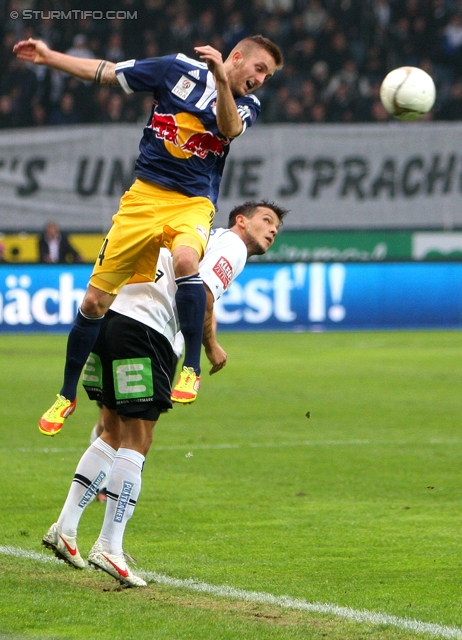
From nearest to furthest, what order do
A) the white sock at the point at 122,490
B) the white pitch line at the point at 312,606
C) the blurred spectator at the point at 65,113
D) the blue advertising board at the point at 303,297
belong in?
the white pitch line at the point at 312,606 → the white sock at the point at 122,490 → the blue advertising board at the point at 303,297 → the blurred spectator at the point at 65,113

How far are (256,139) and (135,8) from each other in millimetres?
4067

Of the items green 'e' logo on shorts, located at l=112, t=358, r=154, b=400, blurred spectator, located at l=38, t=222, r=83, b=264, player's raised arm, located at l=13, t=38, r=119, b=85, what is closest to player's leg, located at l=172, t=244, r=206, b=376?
green 'e' logo on shorts, located at l=112, t=358, r=154, b=400

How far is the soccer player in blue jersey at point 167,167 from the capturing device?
18.3 feet

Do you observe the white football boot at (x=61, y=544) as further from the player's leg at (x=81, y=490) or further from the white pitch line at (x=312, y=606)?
the white pitch line at (x=312, y=606)

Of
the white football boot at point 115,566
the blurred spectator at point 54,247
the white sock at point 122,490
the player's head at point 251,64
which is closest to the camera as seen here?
the white football boot at point 115,566

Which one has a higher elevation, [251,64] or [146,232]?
[251,64]

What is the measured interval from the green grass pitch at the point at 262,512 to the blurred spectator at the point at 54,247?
25.8ft

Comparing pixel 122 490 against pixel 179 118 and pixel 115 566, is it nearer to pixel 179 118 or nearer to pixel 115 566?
pixel 115 566

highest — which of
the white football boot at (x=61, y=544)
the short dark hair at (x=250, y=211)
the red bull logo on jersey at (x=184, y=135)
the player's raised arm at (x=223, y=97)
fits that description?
the player's raised arm at (x=223, y=97)

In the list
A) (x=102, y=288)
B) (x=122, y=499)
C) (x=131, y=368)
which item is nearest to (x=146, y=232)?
(x=102, y=288)

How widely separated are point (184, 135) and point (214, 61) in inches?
21.7
